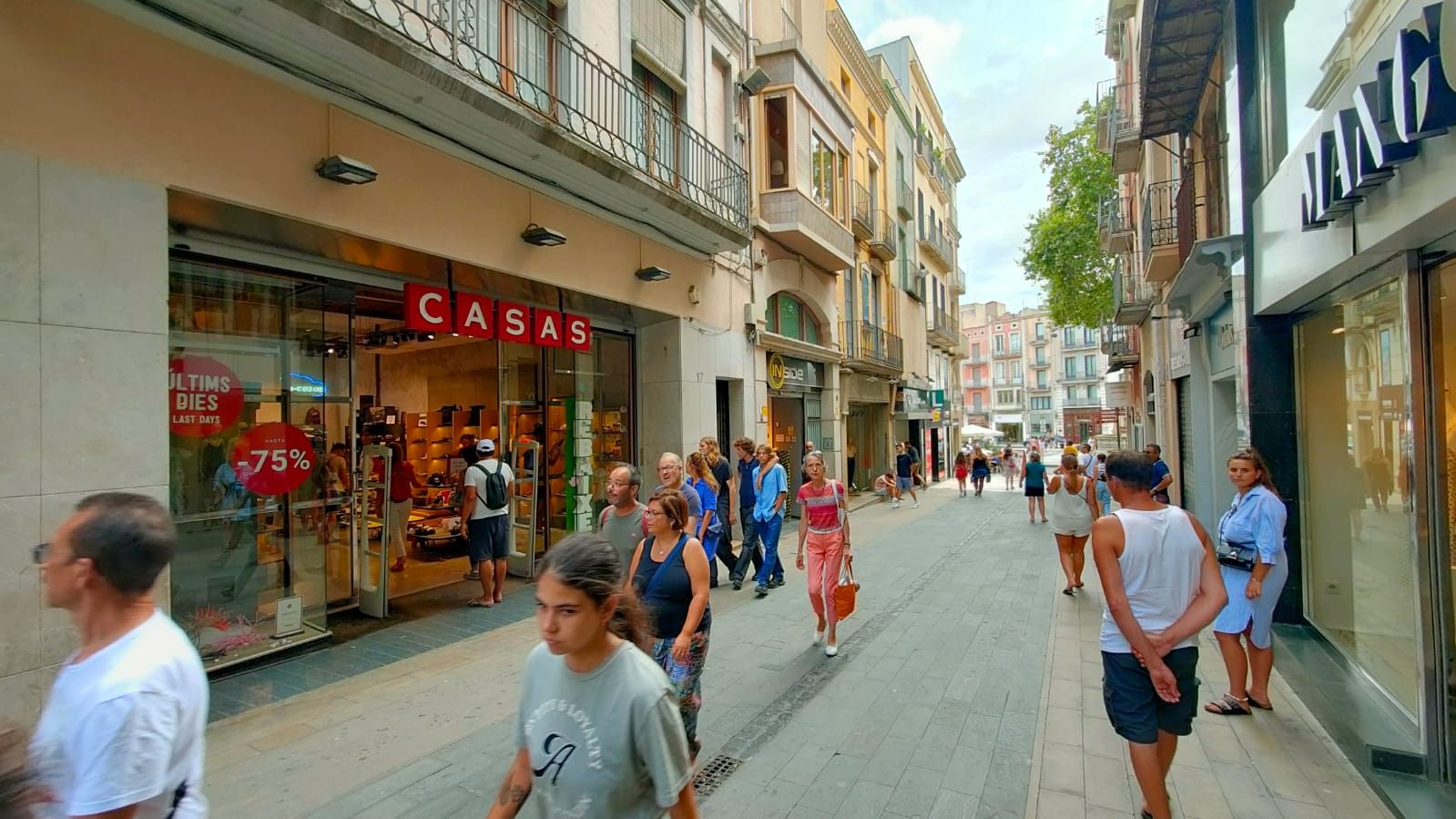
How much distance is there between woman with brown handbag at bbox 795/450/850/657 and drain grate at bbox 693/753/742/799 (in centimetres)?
207

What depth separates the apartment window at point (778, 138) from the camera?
13.8 meters

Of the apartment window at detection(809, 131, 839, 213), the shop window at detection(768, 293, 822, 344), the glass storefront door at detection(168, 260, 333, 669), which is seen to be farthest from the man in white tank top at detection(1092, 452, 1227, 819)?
the apartment window at detection(809, 131, 839, 213)

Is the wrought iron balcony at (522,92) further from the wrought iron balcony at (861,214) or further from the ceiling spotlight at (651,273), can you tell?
the wrought iron balcony at (861,214)

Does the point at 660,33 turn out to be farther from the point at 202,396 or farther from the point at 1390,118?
the point at 1390,118

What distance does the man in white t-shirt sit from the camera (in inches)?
64.7

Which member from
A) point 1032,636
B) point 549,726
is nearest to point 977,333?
point 1032,636

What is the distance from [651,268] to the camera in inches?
395

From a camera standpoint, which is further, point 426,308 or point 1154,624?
point 426,308

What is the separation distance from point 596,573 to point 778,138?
13.9 metres

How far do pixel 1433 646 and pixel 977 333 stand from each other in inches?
3257

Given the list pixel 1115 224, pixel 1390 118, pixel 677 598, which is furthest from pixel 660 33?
pixel 1115 224

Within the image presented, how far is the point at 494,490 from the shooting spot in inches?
304

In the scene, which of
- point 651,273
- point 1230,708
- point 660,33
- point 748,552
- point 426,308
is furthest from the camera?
point 660,33

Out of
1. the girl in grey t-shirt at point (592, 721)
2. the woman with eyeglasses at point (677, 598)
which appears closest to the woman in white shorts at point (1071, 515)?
the woman with eyeglasses at point (677, 598)
